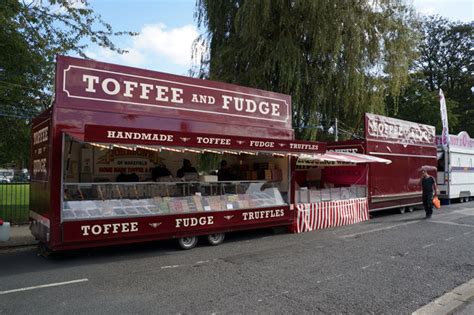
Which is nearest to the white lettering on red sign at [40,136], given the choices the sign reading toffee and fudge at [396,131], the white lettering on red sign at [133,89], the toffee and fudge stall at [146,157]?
the toffee and fudge stall at [146,157]

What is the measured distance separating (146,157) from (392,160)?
9.18m

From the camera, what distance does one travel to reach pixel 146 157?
11477mm

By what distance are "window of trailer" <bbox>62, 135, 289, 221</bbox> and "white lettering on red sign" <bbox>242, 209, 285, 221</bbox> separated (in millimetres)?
184

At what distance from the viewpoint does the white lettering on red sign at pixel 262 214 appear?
9.60m

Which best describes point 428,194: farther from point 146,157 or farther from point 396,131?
point 146,157

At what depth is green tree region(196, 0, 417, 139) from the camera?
1568 centimetres

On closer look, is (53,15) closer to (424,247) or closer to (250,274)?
(250,274)

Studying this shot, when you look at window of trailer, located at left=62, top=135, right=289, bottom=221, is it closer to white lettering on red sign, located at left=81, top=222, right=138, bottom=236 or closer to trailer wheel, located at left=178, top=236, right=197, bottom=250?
white lettering on red sign, located at left=81, top=222, right=138, bottom=236

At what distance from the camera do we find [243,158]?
1247 centimetres

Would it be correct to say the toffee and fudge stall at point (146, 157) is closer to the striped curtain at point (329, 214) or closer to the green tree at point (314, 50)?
the striped curtain at point (329, 214)

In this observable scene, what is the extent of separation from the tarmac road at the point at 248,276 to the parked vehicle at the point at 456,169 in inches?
378

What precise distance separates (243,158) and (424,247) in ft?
19.0

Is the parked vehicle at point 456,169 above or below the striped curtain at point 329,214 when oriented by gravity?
above

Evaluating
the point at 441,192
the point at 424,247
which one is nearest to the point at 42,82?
the point at 424,247
